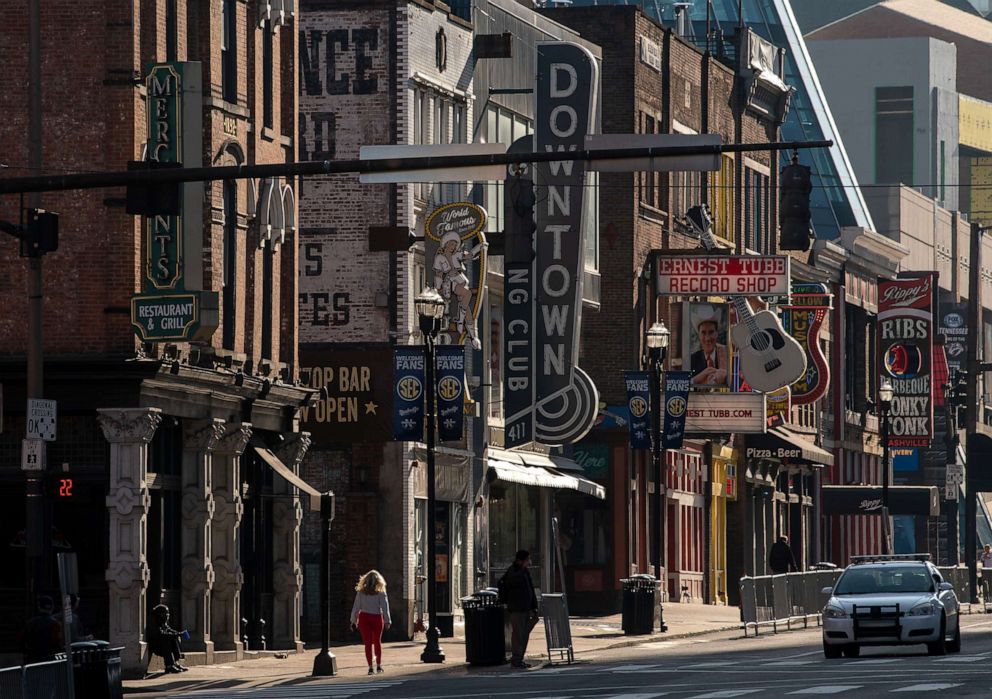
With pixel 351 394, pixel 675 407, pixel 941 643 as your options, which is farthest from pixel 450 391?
pixel 941 643

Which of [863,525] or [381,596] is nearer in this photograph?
[381,596]

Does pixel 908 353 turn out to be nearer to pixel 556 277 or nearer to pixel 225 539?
pixel 556 277

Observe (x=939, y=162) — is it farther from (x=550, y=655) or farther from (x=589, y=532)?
(x=550, y=655)

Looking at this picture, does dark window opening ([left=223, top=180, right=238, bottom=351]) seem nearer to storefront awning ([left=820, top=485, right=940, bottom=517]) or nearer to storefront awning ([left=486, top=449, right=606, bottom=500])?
storefront awning ([left=486, top=449, right=606, bottom=500])

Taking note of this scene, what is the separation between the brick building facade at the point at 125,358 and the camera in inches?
1352

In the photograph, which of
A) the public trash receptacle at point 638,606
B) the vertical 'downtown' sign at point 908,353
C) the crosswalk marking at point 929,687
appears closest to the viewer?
the crosswalk marking at point 929,687

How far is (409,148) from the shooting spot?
27.7 m

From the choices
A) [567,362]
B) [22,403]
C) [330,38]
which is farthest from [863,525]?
[22,403]

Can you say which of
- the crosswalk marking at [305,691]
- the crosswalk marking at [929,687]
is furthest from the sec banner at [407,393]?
the crosswalk marking at [929,687]

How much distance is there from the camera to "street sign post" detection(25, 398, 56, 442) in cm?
2906

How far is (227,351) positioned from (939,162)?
102208 mm

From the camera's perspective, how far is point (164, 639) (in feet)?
113

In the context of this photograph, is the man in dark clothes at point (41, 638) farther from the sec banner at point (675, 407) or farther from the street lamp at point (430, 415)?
the sec banner at point (675, 407)

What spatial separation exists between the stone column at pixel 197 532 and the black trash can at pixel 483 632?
13.0ft
